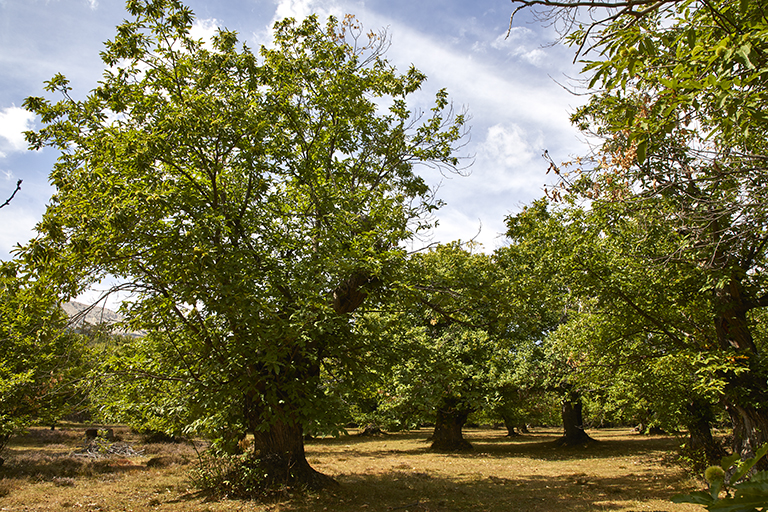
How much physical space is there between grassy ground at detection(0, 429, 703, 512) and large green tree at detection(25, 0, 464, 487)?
1.54 meters

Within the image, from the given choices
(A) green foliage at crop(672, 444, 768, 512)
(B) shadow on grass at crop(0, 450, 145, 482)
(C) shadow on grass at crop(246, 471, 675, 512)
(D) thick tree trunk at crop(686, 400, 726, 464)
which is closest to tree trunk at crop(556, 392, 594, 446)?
(D) thick tree trunk at crop(686, 400, 726, 464)

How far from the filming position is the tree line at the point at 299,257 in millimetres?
6734

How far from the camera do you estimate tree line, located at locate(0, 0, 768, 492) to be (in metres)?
6.73

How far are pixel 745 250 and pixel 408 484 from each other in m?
10.00

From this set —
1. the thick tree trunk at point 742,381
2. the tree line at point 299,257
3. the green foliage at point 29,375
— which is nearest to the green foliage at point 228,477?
the tree line at point 299,257

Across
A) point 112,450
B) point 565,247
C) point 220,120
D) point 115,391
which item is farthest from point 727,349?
point 112,450

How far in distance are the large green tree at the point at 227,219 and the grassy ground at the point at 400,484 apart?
154 cm

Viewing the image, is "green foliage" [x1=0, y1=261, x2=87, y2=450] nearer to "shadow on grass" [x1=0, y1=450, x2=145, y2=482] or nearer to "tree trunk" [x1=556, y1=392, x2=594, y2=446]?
"shadow on grass" [x1=0, y1=450, x2=145, y2=482]

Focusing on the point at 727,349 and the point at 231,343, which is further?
the point at 727,349

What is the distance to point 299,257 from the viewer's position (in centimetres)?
957

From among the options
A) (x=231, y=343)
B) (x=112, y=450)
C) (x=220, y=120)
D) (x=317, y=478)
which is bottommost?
(x=112, y=450)

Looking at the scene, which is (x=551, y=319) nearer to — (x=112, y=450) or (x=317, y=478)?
(x=317, y=478)

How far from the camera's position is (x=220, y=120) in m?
7.39

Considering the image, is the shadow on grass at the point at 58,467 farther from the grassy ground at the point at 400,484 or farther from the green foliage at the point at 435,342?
the green foliage at the point at 435,342
